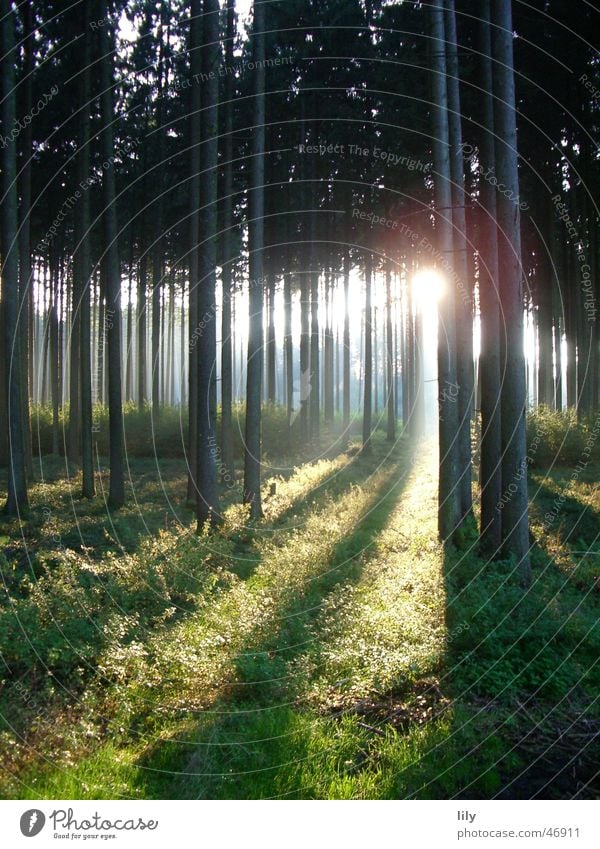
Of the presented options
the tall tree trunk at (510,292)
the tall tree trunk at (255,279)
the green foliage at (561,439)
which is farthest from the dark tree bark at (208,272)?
the green foliage at (561,439)

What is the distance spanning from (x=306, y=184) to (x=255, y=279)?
12843 millimetres

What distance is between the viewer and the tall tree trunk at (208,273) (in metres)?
16.2

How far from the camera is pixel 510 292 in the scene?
11344mm

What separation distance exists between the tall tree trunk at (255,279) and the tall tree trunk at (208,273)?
1839 millimetres

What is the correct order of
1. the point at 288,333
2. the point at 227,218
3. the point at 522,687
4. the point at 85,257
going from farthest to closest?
the point at 288,333
the point at 85,257
the point at 227,218
the point at 522,687

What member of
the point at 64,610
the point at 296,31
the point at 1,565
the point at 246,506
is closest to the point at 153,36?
the point at 296,31

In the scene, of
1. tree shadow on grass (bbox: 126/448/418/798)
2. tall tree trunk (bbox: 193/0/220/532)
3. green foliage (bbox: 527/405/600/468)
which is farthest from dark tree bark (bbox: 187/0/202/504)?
green foliage (bbox: 527/405/600/468)

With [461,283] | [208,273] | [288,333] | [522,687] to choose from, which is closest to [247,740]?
[522,687]

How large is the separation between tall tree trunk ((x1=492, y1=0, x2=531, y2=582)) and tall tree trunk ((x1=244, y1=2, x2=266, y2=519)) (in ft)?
27.3

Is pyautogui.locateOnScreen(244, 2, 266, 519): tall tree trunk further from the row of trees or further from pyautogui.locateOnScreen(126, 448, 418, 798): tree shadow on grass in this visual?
pyautogui.locateOnScreen(126, 448, 418, 798): tree shadow on grass

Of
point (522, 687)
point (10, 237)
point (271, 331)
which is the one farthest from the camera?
point (271, 331)

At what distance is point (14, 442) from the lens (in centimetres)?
1773

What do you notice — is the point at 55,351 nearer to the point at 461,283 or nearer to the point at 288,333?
the point at 288,333

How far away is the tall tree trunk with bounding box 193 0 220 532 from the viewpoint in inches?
637
